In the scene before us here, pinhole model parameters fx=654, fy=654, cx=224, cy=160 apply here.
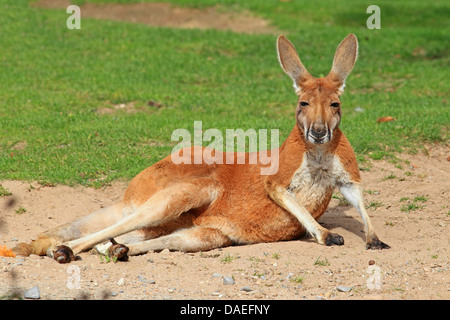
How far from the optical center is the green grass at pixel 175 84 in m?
8.76

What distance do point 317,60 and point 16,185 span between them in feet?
27.1

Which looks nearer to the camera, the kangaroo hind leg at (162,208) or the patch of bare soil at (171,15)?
the kangaroo hind leg at (162,208)

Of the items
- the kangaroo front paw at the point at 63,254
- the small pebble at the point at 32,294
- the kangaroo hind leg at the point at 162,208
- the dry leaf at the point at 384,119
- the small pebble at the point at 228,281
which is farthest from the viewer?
the dry leaf at the point at 384,119

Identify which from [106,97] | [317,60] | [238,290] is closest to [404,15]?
[317,60]

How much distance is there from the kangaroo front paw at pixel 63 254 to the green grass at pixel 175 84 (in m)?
2.42

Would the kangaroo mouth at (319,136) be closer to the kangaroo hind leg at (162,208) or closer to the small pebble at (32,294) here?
the kangaroo hind leg at (162,208)

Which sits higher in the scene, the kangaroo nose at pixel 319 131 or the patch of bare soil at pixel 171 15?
the patch of bare soil at pixel 171 15

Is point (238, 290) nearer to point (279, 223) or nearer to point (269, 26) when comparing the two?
point (279, 223)

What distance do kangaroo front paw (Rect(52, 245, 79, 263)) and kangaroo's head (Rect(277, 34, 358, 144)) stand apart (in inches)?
85.1

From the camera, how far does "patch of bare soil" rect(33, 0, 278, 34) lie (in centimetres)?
1833

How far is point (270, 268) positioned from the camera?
199 inches

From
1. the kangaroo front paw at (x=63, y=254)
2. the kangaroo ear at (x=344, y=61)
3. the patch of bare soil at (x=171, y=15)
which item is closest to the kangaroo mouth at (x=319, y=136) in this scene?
the kangaroo ear at (x=344, y=61)

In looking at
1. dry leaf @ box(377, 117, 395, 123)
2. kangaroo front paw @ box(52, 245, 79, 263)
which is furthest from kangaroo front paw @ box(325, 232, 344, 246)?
→ dry leaf @ box(377, 117, 395, 123)

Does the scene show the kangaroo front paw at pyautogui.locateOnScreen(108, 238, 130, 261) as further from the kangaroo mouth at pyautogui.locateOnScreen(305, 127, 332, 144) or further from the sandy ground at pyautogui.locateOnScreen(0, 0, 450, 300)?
the kangaroo mouth at pyautogui.locateOnScreen(305, 127, 332, 144)
